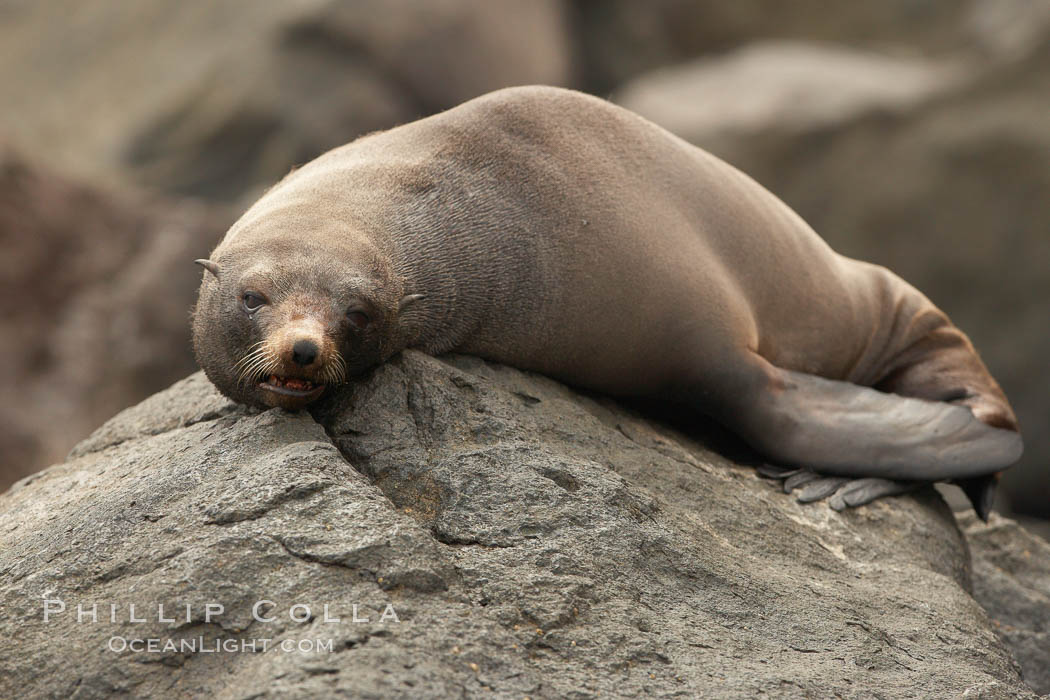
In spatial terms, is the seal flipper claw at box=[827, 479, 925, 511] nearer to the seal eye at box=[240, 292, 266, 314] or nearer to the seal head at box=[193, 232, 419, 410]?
the seal head at box=[193, 232, 419, 410]

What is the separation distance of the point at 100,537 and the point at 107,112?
1331 cm

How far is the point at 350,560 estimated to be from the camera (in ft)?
12.8

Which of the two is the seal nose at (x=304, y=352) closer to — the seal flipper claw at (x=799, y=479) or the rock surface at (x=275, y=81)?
the seal flipper claw at (x=799, y=479)

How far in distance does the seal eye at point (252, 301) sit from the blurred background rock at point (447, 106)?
586cm

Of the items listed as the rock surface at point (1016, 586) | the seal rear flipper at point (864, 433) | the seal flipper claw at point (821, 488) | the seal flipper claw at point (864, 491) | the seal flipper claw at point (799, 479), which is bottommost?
the rock surface at point (1016, 586)

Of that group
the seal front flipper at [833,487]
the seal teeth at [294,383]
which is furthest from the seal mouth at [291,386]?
the seal front flipper at [833,487]

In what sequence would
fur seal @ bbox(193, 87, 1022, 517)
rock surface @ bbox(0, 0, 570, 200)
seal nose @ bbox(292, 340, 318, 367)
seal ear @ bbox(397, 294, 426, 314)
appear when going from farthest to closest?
rock surface @ bbox(0, 0, 570, 200)
seal ear @ bbox(397, 294, 426, 314)
fur seal @ bbox(193, 87, 1022, 517)
seal nose @ bbox(292, 340, 318, 367)

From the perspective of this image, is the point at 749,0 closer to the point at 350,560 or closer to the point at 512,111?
the point at 512,111

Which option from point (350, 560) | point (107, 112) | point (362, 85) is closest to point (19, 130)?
point (107, 112)

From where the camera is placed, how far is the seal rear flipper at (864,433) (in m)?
5.79

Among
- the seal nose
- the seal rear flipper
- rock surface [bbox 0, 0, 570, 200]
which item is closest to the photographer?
the seal nose

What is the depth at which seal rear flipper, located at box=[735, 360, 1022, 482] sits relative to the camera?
19.0 feet

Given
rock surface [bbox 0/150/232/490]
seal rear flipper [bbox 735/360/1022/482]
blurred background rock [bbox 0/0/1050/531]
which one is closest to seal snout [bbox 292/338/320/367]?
seal rear flipper [bbox 735/360/1022/482]

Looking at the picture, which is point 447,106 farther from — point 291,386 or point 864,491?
point 291,386
